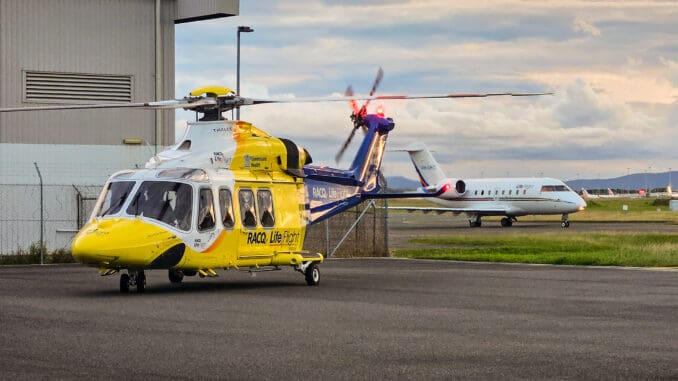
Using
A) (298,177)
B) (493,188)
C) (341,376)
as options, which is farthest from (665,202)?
(341,376)

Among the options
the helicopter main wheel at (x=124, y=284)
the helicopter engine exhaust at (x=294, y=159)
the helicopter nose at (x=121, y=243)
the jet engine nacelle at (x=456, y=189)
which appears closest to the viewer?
the helicopter nose at (x=121, y=243)

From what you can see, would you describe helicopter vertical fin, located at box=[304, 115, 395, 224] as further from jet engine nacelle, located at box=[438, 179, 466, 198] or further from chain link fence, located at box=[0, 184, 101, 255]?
jet engine nacelle, located at box=[438, 179, 466, 198]

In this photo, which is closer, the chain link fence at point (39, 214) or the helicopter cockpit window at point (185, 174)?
the helicopter cockpit window at point (185, 174)

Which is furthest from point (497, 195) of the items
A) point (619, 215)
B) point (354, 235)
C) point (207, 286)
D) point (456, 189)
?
point (207, 286)

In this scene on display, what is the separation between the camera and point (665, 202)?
148 m

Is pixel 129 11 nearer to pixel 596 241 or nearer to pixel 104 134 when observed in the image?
pixel 104 134

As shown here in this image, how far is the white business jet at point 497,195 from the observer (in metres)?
66.0

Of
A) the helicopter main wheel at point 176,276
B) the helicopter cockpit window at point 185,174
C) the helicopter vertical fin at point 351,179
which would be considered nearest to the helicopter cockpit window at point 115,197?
the helicopter cockpit window at point 185,174

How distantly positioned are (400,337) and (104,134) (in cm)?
2242

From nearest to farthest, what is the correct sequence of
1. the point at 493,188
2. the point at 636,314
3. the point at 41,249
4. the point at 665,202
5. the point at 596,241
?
the point at 636,314, the point at 41,249, the point at 596,241, the point at 493,188, the point at 665,202

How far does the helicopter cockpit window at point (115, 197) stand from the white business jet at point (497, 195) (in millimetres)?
44988

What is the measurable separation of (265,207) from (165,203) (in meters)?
2.55

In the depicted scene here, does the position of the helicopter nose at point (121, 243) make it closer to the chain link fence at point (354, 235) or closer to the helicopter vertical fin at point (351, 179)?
the helicopter vertical fin at point (351, 179)

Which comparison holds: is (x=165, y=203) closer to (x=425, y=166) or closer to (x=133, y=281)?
(x=133, y=281)
